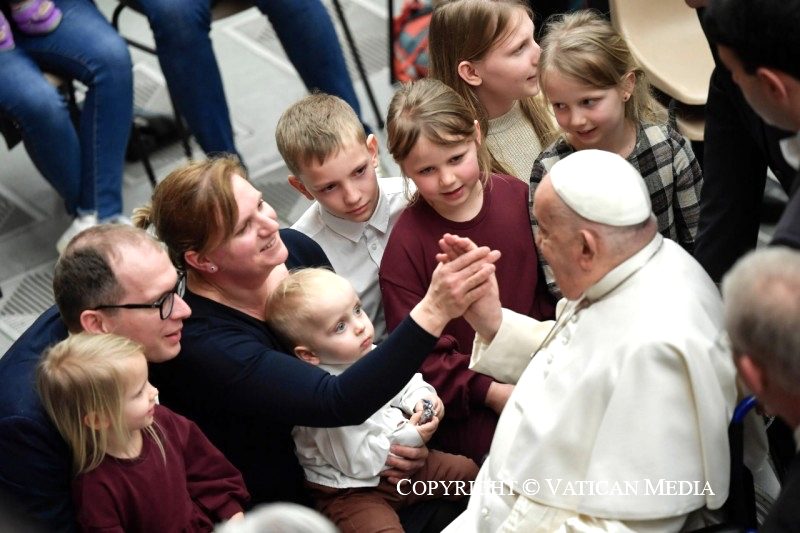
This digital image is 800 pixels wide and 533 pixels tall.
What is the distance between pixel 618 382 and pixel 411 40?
10.4 ft

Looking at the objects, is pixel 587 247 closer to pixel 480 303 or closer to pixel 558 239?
pixel 558 239

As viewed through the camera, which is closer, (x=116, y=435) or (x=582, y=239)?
(x=582, y=239)

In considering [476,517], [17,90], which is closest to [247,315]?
[476,517]

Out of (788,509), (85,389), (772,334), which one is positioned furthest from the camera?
(85,389)

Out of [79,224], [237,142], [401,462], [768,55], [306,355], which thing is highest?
[768,55]

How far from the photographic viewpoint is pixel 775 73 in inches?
78.2

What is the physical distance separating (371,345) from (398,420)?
201mm

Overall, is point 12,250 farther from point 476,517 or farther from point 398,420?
point 476,517

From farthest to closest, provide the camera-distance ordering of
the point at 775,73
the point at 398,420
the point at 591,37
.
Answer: the point at 591,37, the point at 398,420, the point at 775,73

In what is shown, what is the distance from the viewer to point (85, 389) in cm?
229

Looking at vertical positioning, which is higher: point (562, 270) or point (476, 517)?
point (562, 270)

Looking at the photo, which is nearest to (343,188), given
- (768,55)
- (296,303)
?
(296,303)

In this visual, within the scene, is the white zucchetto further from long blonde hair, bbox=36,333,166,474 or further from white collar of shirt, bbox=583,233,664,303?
long blonde hair, bbox=36,333,166,474

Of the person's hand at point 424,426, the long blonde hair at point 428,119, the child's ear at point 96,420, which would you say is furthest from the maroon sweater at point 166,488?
the long blonde hair at point 428,119
